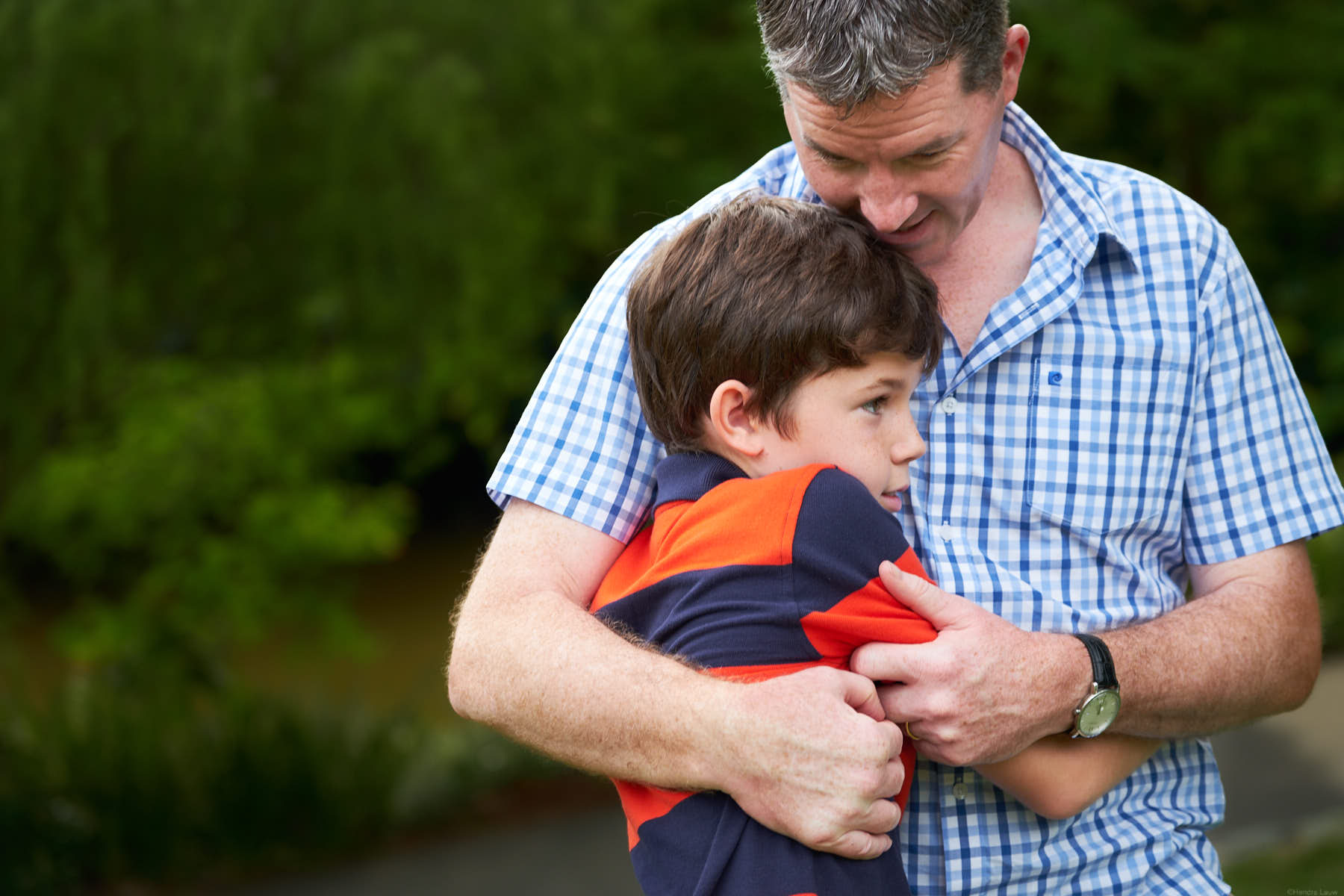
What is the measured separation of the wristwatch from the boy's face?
0.34m

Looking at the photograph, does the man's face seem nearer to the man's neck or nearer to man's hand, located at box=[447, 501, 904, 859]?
the man's neck

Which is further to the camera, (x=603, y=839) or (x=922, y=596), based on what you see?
(x=603, y=839)

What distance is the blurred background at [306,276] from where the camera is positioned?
3672 millimetres

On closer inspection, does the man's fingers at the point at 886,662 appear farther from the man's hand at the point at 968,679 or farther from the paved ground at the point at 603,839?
the paved ground at the point at 603,839

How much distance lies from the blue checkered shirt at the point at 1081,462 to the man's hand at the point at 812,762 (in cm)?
31

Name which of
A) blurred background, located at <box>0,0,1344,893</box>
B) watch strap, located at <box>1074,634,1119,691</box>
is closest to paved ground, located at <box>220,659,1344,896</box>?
blurred background, located at <box>0,0,1344,893</box>

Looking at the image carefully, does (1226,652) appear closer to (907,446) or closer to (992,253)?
(907,446)

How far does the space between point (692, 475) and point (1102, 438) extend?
1.95ft

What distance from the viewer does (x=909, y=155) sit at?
171cm

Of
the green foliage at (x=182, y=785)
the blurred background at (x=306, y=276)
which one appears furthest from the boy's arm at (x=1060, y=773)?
the green foliage at (x=182, y=785)

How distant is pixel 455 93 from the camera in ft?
12.8

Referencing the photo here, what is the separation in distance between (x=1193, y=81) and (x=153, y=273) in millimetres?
3595

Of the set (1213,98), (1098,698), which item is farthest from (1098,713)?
(1213,98)

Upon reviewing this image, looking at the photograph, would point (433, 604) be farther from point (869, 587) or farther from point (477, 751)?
point (869, 587)
